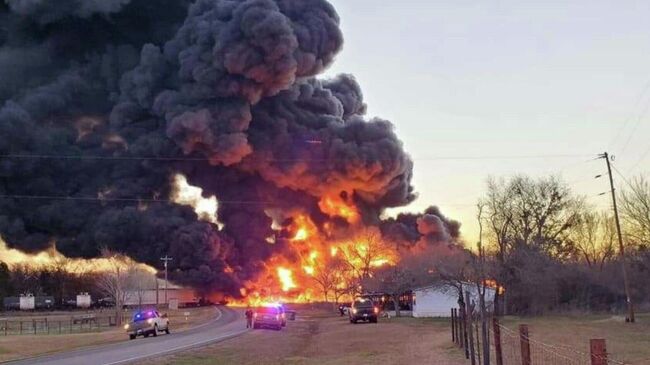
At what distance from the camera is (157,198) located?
74.6 m

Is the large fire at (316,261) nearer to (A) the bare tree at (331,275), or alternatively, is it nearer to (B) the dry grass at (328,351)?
(A) the bare tree at (331,275)

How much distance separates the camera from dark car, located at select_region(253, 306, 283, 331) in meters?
43.7

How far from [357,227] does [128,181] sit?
2464 cm

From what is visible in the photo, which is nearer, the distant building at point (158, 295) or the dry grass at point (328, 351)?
the dry grass at point (328, 351)

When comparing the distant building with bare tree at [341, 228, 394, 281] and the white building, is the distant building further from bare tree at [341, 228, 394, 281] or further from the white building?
the white building

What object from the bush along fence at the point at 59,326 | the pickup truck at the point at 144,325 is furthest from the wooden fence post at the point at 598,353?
the bush along fence at the point at 59,326

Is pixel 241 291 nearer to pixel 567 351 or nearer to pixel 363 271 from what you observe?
pixel 363 271

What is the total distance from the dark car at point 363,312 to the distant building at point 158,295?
131 ft

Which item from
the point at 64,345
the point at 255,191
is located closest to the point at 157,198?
the point at 255,191

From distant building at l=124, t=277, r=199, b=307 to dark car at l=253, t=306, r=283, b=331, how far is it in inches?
1741

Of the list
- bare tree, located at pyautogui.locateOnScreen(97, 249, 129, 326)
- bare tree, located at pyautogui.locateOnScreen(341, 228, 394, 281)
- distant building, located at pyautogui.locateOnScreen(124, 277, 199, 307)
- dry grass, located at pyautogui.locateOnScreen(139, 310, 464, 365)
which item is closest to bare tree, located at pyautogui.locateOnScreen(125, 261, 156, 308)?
distant building, located at pyautogui.locateOnScreen(124, 277, 199, 307)

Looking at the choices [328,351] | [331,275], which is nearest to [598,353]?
[328,351]

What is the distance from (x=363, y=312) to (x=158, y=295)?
153 ft

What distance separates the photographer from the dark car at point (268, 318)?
43.7m
